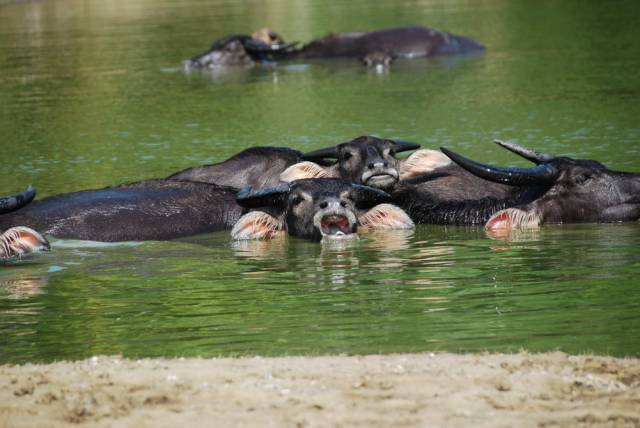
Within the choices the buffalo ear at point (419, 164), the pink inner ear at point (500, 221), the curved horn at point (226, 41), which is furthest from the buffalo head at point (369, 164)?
the curved horn at point (226, 41)

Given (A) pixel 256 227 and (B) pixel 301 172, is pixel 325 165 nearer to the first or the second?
(B) pixel 301 172

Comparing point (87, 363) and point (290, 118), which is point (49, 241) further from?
point (290, 118)

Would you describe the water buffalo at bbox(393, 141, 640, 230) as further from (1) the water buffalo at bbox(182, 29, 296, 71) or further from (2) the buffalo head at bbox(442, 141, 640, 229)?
(1) the water buffalo at bbox(182, 29, 296, 71)

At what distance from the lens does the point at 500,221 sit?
11.5 meters

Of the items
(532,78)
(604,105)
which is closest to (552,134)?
(604,105)

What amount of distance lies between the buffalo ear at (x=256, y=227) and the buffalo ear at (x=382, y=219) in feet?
2.55

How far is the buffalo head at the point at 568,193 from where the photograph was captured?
1142 centimetres

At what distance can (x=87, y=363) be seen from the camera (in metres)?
7.05

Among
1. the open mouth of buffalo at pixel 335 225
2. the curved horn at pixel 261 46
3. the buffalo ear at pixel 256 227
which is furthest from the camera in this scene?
the curved horn at pixel 261 46

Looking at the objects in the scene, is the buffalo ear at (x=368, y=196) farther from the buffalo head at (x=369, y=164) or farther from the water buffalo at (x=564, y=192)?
the water buffalo at (x=564, y=192)

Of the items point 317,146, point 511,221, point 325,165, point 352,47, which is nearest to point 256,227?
point 325,165

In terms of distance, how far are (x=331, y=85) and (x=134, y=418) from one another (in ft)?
60.2

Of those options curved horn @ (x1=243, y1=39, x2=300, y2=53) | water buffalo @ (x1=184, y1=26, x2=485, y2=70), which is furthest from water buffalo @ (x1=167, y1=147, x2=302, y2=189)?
curved horn @ (x1=243, y1=39, x2=300, y2=53)

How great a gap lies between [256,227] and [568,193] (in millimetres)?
2739
